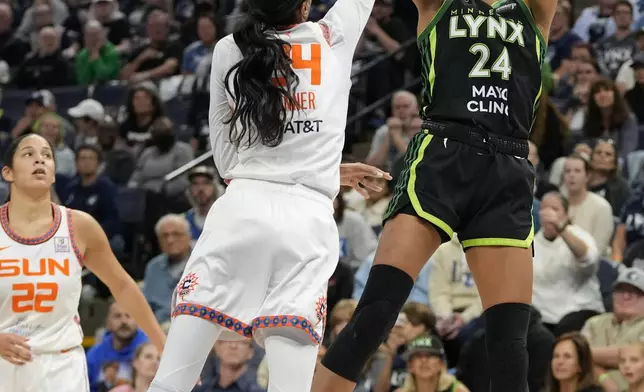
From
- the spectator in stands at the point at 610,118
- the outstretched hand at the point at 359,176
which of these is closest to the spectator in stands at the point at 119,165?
the spectator in stands at the point at 610,118

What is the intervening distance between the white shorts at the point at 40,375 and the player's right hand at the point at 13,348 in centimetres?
14

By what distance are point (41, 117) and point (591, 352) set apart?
695cm

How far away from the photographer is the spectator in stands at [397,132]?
33.9 feet

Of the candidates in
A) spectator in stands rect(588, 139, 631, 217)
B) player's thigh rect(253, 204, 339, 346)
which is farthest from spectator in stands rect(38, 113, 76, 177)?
player's thigh rect(253, 204, 339, 346)

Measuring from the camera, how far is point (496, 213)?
4449mm

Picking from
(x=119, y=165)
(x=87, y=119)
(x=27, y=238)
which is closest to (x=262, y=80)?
(x=27, y=238)

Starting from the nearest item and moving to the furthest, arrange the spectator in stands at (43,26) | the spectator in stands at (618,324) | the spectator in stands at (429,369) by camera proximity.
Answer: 1. the spectator in stands at (429,369)
2. the spectator in stands at (618,324)
3. the spectator in stands at (43,26)

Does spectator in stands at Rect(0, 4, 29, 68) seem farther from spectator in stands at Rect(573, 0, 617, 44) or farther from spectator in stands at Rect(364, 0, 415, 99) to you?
spectator in stands at Rect(573, 0, 617, 44)

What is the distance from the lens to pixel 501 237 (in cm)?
443

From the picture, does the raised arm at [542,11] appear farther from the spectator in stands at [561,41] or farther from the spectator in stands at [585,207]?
the spectator in stands at [561,41]

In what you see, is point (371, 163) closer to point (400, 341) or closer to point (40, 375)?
point (400, 341)

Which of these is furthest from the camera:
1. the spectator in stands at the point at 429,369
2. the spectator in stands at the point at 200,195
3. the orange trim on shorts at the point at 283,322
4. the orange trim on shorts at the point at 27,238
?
the spectator in stands at the point at 200,195

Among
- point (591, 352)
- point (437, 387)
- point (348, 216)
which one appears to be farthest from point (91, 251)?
point (348, 216)

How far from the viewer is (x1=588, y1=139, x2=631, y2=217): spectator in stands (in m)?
9.30
